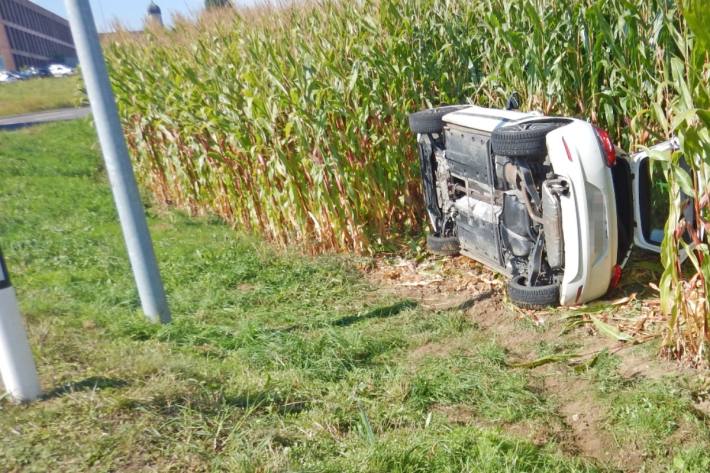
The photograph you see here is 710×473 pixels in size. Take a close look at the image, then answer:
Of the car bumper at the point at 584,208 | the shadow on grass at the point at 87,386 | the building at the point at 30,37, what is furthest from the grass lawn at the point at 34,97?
the car bumper at the point at 584,208

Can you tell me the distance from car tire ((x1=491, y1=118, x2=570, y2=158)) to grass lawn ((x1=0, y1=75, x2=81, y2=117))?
37156mm

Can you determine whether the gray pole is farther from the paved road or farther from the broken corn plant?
the paved road

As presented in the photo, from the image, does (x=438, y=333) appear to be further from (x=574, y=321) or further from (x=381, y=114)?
(x=381, y=114)

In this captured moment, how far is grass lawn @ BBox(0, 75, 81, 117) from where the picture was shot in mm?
41688

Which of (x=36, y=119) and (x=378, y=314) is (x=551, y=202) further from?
(x=36, y=119)

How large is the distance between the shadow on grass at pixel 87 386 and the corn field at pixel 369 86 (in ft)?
11.7

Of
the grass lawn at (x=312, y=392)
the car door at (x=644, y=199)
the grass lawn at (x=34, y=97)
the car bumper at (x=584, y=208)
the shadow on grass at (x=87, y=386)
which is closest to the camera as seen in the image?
the grass lawn at (x=312, y=392)

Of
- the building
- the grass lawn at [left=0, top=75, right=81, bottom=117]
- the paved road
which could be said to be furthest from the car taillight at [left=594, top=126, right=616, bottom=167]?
the building

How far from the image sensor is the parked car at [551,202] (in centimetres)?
494

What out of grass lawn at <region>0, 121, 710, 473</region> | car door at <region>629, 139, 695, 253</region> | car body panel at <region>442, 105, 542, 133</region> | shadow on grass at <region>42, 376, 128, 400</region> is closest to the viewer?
grass lawn at <region>0, 121, 710, 473</region>

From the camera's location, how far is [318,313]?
6023mm

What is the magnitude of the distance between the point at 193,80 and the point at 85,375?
17.1 feet

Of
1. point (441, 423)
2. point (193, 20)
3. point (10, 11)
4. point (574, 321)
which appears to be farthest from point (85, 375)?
point (10, 11)

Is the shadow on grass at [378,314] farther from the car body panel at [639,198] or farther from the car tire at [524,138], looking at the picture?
the car body panel at [639,198]
